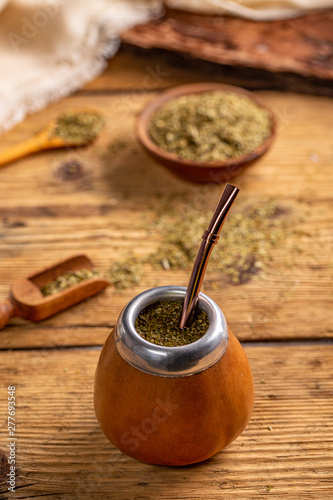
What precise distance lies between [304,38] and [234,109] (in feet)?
1.80

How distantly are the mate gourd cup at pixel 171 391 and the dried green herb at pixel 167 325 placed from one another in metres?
0.01

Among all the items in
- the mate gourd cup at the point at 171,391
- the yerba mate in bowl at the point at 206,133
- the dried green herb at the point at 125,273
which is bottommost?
the dried green herb at the point at 125,273

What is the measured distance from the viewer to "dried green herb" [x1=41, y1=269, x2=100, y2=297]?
99cm

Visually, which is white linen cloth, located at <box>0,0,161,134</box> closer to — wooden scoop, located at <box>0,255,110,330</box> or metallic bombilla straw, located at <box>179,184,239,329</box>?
wooden scoop, located at <box>0,255,110,330</box>

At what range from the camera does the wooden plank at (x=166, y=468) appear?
27.8 inches

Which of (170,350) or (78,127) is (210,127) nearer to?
(78,127)

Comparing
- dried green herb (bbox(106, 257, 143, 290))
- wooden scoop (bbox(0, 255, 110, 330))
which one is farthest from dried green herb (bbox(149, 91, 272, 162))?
wooden scoop (bbox(0, 255, 110, 330))

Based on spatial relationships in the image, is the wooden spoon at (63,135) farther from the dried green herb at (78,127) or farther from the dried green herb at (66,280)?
the dried green herb at (66,280)

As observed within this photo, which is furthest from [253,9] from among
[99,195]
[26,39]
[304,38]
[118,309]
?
[118,309]

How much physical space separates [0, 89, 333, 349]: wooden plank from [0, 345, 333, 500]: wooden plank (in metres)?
0.06

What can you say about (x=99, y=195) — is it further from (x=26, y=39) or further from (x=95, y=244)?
(x=26, y=39)

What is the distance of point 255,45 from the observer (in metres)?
1.67

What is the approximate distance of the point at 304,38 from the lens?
172 centimetres

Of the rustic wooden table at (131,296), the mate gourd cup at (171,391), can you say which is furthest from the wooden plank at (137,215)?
the mate gourd cup at (171,391)
